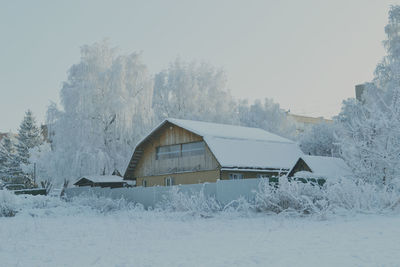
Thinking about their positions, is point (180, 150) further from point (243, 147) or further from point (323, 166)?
point (323, 166)

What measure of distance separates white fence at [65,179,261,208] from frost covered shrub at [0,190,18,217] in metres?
5.88

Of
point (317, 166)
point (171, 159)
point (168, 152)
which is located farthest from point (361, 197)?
point (168, 152)

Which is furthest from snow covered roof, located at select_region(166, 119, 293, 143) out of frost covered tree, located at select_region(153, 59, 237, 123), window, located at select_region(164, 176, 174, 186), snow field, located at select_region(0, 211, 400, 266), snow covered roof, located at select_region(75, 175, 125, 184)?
snow field, located at select_region(0, 211, 400, 266)

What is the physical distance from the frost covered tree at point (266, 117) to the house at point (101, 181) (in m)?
21.2

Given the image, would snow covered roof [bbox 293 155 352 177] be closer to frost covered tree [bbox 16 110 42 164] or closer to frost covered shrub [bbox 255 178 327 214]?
frost covered shrub [bbox 255 178 327 214]

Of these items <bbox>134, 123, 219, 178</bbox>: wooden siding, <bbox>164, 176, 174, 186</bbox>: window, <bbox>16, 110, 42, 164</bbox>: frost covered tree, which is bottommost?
<bbox>164, 176, 174, 186</bbox>: window

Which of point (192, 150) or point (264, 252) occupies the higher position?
point (192, 150)

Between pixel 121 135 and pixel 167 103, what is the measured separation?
14.5 metres

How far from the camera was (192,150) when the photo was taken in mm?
32375

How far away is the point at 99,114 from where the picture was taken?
38.5 metres

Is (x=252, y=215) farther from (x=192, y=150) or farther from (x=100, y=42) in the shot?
(x=100, y=42)

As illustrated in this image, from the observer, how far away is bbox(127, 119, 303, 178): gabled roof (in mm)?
30406

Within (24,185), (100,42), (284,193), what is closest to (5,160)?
(24,185)

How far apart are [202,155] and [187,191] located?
20.2 feet
